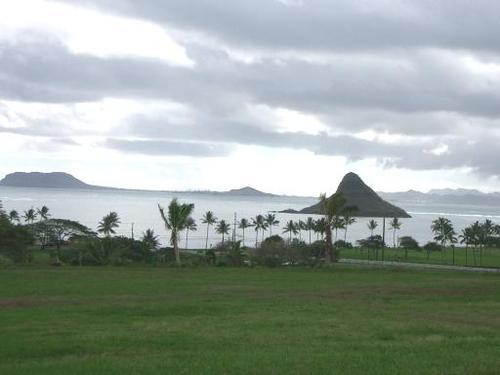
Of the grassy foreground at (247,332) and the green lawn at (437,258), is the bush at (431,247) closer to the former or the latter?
the green lawn at (437,258)

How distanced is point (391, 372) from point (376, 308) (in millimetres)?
11704

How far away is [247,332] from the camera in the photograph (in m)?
16.1

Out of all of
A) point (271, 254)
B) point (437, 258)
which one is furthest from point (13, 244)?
point (437, 258)

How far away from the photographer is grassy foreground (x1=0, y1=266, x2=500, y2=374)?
38.9 feet

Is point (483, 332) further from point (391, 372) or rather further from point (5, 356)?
point (5, 356)

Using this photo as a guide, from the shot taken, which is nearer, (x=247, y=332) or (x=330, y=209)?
(x=247, y=332)

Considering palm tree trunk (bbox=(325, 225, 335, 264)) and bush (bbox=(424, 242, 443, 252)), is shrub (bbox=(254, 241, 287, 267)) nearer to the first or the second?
palm tree trunk (bbox=(325, 225, 335, 264))

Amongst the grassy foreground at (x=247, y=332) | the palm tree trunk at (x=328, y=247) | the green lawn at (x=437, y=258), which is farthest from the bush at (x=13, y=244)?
the green lawn at (x=437, y=258)

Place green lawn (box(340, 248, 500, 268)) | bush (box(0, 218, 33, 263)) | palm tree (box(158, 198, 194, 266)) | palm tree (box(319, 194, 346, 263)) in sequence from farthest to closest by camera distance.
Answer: green lawn (box(340, 248, 500, 268)) < palm tree (box(319, 194, 346, 263)) < palm tree (box(158, 198, 194, 266)) < bush (box(0, 218, 33, 263))

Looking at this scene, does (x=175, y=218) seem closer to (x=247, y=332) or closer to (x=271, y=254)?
(x=271, y=254)

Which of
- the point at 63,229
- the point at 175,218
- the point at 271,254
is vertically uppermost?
the point at 175,218

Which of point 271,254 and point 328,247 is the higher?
point 328,247

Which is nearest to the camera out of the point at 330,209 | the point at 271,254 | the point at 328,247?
the point at 271,254

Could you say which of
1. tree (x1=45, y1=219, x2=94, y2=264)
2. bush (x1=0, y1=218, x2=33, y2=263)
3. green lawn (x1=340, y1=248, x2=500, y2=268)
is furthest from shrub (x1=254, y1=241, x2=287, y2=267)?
green lawn (x1=340, y1=248, x2=500, y2=268)
